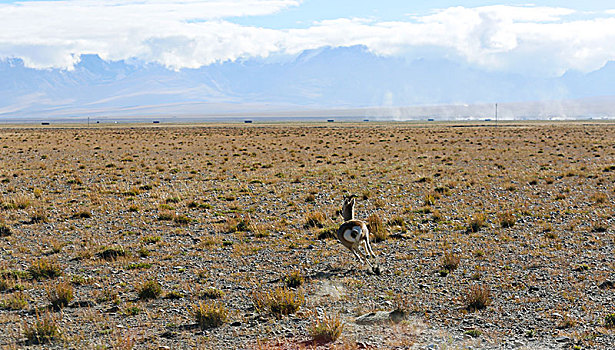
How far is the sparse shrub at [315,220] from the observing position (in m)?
15.6

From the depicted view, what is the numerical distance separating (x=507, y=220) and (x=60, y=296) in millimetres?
11140

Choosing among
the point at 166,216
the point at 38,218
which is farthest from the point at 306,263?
the point at 38,218

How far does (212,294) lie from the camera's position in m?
9.94

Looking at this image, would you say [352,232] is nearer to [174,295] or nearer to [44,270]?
[174,295]

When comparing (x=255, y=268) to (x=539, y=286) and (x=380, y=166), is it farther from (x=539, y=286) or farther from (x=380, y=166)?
(x=380, y=166)

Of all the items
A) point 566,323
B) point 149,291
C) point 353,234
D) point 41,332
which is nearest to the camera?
point 41,332

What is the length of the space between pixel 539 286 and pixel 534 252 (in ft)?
7.83

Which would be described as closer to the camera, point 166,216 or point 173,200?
point 166,216

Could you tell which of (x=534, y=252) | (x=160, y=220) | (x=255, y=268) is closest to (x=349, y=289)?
(x=255, y=268)

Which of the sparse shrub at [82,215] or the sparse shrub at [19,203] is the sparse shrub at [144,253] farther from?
the sparse shrub at [19,203]

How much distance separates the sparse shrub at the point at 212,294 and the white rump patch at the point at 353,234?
248 centimetres

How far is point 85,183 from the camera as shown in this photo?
25.4 m

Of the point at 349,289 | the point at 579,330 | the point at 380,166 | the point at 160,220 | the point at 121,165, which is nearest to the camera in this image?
the point at 579,330

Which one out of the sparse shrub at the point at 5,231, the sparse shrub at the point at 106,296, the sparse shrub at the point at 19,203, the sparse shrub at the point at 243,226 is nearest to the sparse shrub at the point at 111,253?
the sparse shrub at the point at 106,296
